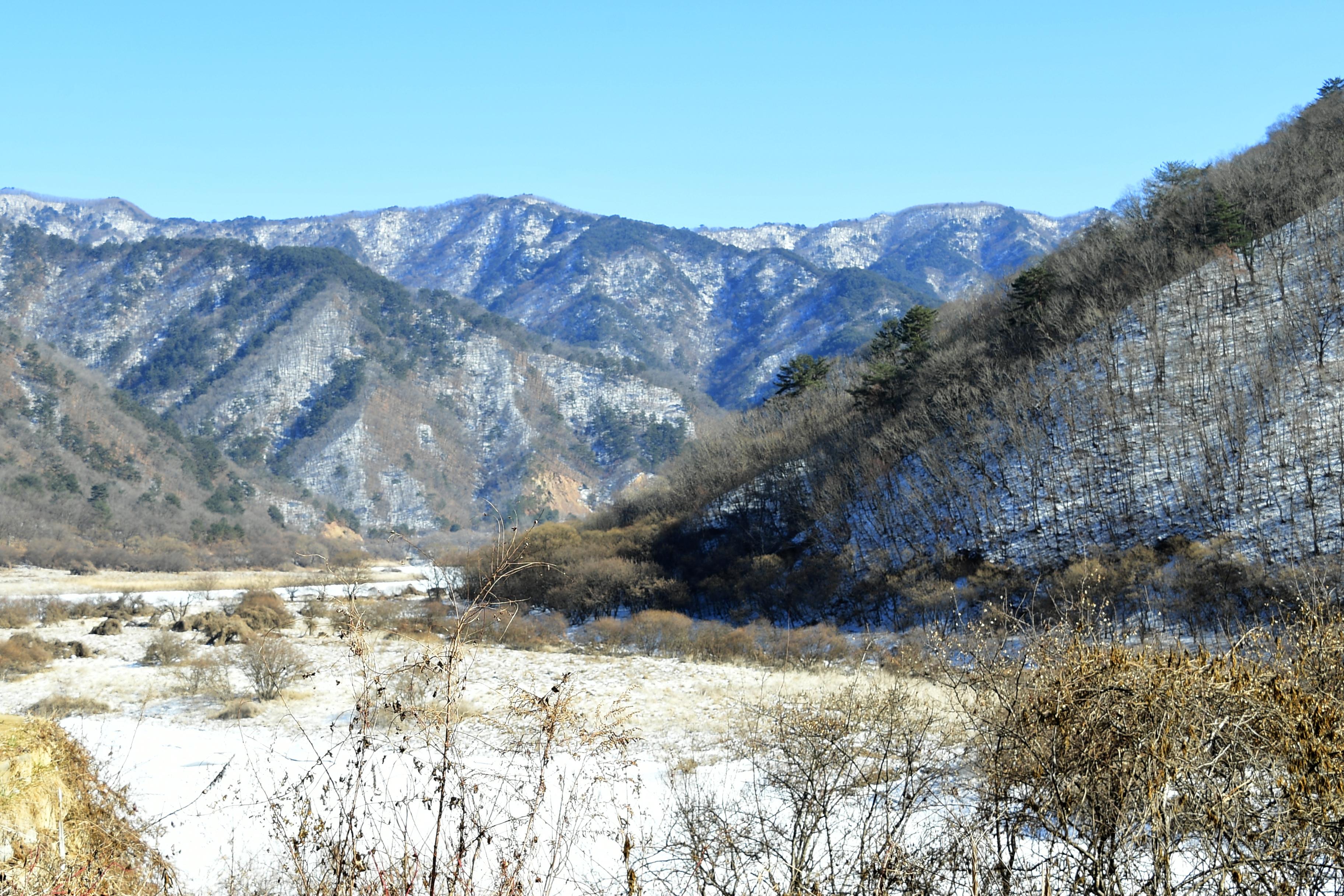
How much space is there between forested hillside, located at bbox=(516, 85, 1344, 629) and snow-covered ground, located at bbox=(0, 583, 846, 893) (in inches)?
552

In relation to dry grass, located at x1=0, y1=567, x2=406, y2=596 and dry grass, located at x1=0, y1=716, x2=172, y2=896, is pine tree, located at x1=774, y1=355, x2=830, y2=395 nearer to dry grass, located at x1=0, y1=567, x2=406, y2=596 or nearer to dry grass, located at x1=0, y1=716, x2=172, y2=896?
dry grass, located at x1=0, y1=567, x2=406, y2=596

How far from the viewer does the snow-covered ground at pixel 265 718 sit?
25.7ft

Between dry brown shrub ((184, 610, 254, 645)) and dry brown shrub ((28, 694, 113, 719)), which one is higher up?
dry brown shrub ((28, 694, 113, 719))

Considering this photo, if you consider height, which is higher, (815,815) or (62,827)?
(62,827)

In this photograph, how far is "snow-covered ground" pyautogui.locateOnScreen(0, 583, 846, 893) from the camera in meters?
7.83

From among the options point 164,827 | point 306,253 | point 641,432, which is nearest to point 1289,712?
point 164,827

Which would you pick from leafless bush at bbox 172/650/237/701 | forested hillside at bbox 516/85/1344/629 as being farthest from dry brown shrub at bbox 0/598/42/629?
forested hillside at bbox 516/85/1344/629

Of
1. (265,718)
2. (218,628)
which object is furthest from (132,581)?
(265,718)

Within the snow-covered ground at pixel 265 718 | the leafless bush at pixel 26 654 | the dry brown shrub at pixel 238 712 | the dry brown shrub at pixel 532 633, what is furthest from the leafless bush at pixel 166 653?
the dry brown shrub at pixel 532 633

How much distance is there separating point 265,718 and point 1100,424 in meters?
30.7

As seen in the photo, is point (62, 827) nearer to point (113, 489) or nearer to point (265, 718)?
point (265, 718)

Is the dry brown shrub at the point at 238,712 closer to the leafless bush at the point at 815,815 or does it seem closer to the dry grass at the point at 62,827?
the dry grass at the point at 62,827

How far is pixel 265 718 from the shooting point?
17.6m

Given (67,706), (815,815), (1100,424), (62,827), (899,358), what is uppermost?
(899,358)
